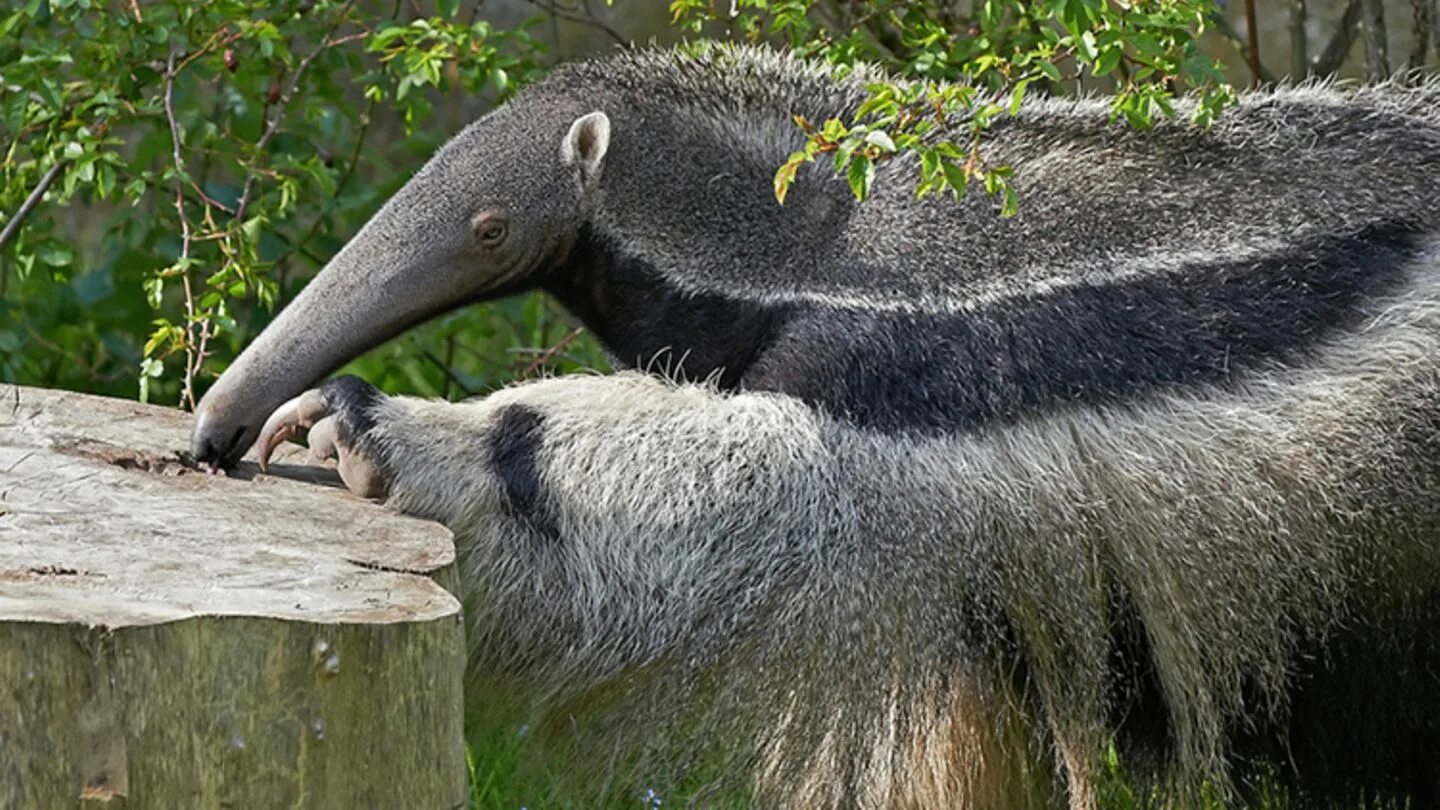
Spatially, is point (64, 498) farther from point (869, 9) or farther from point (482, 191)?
point (869, 9)

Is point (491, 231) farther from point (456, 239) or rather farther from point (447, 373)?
point (447, 373)

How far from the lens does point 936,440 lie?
4422mm

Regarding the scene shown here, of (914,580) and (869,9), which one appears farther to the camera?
(869,9)

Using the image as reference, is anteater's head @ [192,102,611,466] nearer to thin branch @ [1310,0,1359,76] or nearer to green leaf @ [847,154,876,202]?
green leaf @ [847,154,876,202]

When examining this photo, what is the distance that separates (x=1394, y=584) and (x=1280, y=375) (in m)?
0.61

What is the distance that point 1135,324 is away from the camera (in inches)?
175

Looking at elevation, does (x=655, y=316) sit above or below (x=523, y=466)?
above

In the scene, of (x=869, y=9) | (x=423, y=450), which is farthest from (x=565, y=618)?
(x=869, y=9)

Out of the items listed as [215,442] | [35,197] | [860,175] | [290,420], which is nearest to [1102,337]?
[860,175]

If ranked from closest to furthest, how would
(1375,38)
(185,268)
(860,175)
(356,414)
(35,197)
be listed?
(860,175), (356,414), (185,268), (35,197), (1375,38)

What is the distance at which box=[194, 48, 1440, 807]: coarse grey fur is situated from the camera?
4410 mm

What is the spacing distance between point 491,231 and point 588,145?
0.32 m

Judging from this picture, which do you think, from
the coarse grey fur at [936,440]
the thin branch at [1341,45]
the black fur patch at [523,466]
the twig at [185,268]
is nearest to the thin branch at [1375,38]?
the thin branch at [1341,45]

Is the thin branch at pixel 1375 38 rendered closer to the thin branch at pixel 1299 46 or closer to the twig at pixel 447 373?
the thin branch at pixel 1299 46
